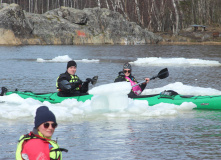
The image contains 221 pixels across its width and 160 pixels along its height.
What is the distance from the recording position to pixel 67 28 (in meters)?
49.1

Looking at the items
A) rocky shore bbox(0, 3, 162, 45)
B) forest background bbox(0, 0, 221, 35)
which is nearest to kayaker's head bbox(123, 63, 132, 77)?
rocky shore bbox(0, 3, 162, 45)

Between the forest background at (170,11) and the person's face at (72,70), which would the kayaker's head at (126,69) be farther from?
the forest background at (170,11)

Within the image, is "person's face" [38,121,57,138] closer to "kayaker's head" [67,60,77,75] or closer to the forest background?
"kayaker's head" [67,60,77,75]

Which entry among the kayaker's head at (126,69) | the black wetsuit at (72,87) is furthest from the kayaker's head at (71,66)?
the kayaker's head at (126,69)

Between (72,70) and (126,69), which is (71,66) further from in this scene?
(126,69)

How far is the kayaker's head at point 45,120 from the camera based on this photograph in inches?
118

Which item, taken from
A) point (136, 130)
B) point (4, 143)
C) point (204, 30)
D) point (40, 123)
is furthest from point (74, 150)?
point (204, 30)

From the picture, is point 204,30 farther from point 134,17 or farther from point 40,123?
point 40,123

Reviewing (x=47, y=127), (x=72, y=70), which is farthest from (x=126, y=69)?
(x=47, y=127)

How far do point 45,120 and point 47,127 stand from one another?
0.21 ft

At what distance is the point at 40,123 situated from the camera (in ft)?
9.91

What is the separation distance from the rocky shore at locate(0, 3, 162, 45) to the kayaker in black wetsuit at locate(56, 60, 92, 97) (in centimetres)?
3835

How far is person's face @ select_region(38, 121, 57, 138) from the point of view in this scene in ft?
9.95

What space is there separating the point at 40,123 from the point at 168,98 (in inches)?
256
